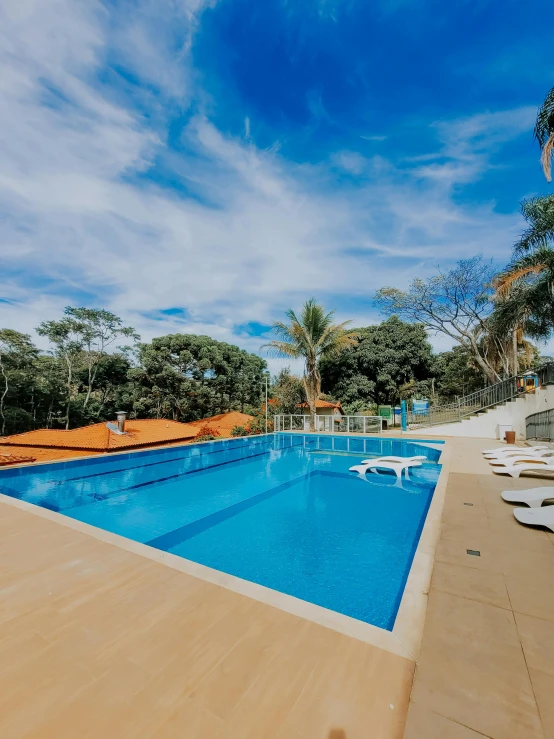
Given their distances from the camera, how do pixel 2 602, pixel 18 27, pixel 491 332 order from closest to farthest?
pixel 2 602 < pixel 18 27 < pixel 491 332

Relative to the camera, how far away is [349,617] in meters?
2.49

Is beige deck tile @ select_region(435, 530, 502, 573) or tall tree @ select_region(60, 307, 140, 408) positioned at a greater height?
tall tree @ select_region(60, 307, 140, 408)

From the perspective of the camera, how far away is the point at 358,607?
3.72 metres

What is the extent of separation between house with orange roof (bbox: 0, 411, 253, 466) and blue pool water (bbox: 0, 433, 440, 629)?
157 centimetres

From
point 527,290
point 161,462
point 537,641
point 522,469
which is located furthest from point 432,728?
point 527,290

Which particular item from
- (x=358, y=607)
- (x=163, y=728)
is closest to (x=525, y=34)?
(x=358, y=607)

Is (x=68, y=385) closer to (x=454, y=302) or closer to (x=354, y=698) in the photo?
(x=454, y=302)

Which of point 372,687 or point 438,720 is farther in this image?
point 372,687

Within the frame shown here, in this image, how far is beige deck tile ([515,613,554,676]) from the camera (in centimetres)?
201

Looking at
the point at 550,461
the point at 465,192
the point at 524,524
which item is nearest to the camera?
the point at 524,524

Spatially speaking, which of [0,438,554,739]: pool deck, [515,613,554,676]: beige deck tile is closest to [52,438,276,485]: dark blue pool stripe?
[0,438,554,739]: pool deck

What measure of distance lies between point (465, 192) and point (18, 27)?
53.2ft

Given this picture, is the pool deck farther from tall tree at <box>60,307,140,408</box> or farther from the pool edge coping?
tall tree at <box>60,307,140,408</box>

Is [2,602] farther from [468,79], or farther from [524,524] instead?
[468,79]
